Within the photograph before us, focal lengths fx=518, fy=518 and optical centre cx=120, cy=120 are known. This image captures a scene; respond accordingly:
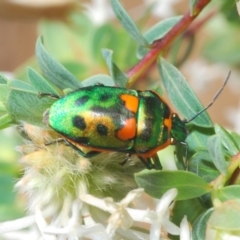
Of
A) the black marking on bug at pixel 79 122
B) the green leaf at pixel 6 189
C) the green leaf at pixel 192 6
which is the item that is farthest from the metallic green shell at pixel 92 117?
the green leaf at pixel 6 189

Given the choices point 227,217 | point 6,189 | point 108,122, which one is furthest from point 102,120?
point 6,189

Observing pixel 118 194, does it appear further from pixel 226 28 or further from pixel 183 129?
pixel 226 28

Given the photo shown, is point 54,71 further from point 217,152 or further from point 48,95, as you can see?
point 217,152

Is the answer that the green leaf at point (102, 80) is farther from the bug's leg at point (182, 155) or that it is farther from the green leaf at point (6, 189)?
the green leaf at point (6, 189)

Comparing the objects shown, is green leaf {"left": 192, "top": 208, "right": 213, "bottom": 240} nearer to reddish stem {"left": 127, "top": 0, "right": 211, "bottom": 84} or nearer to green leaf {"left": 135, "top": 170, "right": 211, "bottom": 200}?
green leaf {"left": 135, "top": 170, "right": 211, "bottom": 200}

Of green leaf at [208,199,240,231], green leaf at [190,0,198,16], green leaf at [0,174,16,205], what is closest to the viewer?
green leaf at [208,199,240,231]

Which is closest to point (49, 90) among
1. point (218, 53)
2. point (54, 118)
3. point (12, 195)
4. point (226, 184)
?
point (54, 118)

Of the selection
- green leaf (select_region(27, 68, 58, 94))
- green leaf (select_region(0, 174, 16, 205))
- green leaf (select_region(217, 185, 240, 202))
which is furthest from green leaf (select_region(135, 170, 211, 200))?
green leaf (select_region(0, 174, 16, 205))
